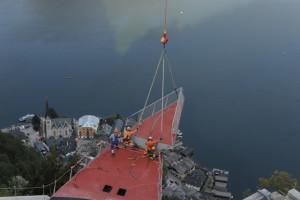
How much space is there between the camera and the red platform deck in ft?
12.9

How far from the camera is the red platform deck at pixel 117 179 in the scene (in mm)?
3934

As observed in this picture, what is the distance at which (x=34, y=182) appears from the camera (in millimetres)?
5500

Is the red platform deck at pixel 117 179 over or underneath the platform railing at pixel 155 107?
underneath

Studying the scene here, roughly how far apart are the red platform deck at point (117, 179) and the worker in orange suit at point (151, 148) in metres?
0.07

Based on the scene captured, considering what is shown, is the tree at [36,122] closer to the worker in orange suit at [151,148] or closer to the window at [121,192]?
the worker in orange suit at [151,148]

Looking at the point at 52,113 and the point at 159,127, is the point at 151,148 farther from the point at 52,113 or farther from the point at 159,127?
the point at 52,113

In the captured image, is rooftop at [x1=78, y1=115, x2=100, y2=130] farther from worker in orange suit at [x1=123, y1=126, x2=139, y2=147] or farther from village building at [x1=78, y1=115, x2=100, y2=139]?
worker in orange suit at [x1=123, y1=126, x2=139, y2=147]

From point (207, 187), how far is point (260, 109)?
22.5 ft

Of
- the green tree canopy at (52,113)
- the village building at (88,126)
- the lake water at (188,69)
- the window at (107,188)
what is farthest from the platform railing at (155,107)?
the green tree canopy at (52,113)

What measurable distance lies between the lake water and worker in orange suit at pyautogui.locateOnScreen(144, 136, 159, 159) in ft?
32.5

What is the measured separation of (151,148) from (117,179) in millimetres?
593

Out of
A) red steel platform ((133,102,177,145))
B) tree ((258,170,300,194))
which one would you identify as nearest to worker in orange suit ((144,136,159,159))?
red steel platform ((133,102,177,145))

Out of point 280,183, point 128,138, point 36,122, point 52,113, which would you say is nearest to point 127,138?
point 128,138

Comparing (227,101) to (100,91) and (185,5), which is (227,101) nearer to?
(100,91)
